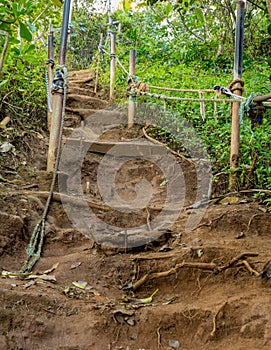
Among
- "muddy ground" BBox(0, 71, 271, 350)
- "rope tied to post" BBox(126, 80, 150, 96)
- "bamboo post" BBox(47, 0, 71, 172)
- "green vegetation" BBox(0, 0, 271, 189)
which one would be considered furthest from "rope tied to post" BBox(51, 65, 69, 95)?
"rope tied to post" BBox(126, 80, 150, 96)

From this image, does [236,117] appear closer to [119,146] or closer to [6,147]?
[119,146]

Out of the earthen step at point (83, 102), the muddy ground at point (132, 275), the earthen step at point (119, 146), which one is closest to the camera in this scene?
the muddy ground at point (132, 275)

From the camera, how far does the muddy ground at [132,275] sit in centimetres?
188

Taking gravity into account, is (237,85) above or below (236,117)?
above

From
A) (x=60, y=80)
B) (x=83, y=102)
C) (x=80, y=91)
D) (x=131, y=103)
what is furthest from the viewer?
(x=80, y=91)

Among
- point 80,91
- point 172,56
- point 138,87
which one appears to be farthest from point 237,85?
point 172,56

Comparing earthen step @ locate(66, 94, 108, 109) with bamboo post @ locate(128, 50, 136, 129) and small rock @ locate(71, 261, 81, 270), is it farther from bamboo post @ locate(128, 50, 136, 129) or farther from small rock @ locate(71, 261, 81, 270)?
small rock @ locate(71, 261, 81, 270)

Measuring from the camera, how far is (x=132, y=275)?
2.54 metres

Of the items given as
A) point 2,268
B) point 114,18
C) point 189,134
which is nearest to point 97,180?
point 189,134

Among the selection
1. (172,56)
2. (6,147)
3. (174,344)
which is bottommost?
(174,344)

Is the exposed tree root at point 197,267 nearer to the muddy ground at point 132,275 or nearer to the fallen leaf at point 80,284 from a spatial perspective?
the muddy ground at point 132,275

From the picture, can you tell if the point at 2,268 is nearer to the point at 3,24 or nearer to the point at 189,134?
the point at 3,24

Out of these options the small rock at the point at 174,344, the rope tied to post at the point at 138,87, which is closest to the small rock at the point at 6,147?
the rope tied to post at the point at 138,87

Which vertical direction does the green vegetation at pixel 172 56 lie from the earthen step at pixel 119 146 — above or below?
above
